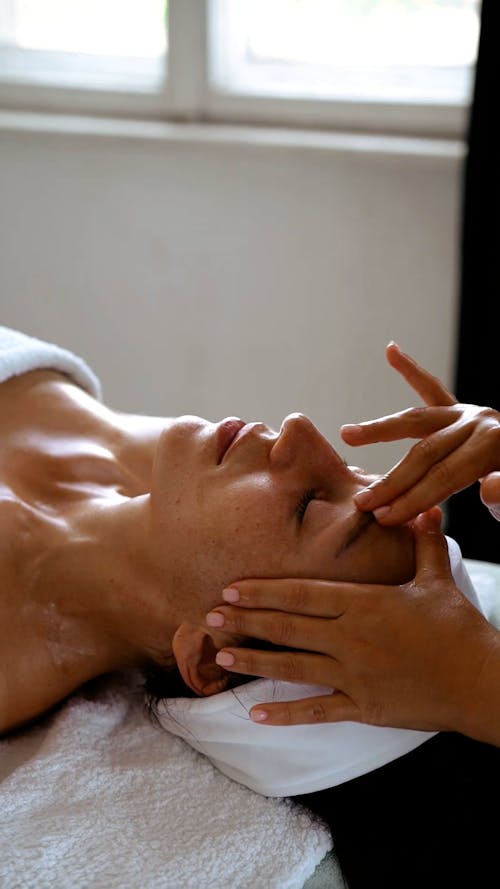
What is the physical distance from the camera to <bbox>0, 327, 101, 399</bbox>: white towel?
175 cm

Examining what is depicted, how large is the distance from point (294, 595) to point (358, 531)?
0.37 feet

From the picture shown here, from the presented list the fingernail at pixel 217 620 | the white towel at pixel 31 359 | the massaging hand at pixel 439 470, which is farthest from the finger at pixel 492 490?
the white towel at pixel 31 359

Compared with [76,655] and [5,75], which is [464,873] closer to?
[76,655]

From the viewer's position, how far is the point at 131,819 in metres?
1.25

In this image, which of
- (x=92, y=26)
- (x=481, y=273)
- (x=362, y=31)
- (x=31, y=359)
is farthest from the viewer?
(x=92, y=26)

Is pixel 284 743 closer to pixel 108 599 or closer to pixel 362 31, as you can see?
pixel 108 599

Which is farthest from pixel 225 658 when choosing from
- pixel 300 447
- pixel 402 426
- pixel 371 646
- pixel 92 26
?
pixel 92 26

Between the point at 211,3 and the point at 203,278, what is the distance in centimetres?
64

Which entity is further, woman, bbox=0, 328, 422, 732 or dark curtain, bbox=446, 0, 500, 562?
dark curtain, bbox=446, 0, 500, 562

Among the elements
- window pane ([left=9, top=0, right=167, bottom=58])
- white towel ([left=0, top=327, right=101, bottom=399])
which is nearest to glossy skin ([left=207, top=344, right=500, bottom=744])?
white towel ([left=0, top=327, right=101, bottom=399])

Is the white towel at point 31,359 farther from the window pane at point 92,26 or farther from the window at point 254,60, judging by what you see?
the window pane at point 92,26

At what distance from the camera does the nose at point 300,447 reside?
1346 millimetres

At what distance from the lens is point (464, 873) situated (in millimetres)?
1167

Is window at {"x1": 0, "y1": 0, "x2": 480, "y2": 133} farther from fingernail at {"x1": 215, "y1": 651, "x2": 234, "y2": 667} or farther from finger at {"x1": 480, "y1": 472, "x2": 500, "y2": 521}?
fingernail at {"x1": 215, "y1": 651, "x2": 234, "y2": 667}
